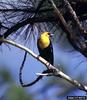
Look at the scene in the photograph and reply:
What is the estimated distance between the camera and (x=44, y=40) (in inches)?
73.5

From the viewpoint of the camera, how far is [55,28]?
188cm

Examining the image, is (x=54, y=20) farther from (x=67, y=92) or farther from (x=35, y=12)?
(x=67, y=92)

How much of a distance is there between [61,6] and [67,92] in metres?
0.50

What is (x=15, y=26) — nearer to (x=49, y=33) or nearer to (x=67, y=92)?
(x=49, y=33)

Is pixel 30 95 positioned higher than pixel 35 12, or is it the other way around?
pixel 35 12

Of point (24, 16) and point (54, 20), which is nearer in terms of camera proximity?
point (54, 20)

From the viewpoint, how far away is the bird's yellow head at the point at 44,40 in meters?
1.84

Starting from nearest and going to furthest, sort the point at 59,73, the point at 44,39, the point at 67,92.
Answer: the point at 59,73 → the point at 44,39 → the point at 67,92

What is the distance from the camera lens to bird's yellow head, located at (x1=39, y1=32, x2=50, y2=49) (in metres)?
1.84

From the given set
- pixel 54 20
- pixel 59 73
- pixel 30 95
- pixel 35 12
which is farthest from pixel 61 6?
pixel 30 95

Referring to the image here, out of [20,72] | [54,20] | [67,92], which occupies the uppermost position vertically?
[54,20]

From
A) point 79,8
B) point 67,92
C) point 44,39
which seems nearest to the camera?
point 79,8

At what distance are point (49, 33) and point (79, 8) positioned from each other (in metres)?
0.22

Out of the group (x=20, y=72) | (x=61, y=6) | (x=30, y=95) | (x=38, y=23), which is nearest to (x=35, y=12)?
(x=38, y=23)
